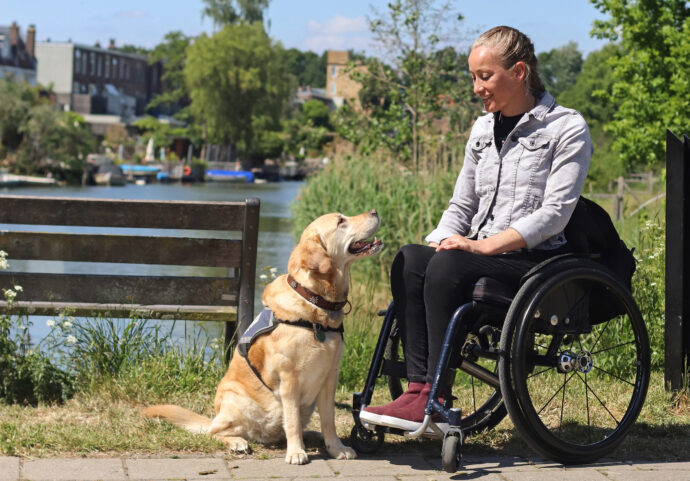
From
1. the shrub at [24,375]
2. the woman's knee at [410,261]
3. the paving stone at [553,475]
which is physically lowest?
the shrub at [24,375]

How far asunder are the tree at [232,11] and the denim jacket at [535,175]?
74330 mm

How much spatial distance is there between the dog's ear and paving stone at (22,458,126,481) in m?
1.03

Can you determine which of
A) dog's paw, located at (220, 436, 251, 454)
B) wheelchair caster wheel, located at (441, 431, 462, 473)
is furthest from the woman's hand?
dog's paw, located at (220, 436, 251, 454)

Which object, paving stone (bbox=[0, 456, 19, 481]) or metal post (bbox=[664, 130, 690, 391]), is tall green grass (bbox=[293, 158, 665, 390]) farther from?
paving stone (bbox=[0, 456, 19, 481])

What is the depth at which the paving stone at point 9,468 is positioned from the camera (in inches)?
127

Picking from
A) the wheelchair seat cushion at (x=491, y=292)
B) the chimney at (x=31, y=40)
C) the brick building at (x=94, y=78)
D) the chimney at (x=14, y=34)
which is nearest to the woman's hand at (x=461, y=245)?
the wheelchair seat cushion at (x=491, y=292)

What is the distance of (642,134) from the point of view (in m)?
21.4

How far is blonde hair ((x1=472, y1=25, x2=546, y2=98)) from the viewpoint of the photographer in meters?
3.64

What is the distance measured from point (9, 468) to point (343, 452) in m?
1.26

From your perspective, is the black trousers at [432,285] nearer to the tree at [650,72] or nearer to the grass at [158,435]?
the grass at [158,435]

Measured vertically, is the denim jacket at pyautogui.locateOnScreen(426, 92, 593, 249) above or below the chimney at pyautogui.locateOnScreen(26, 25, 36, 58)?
below

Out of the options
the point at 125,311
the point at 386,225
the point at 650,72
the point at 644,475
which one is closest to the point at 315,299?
the point at 644,475

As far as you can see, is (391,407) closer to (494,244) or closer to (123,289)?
(494,244)

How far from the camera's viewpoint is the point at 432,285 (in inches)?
135
